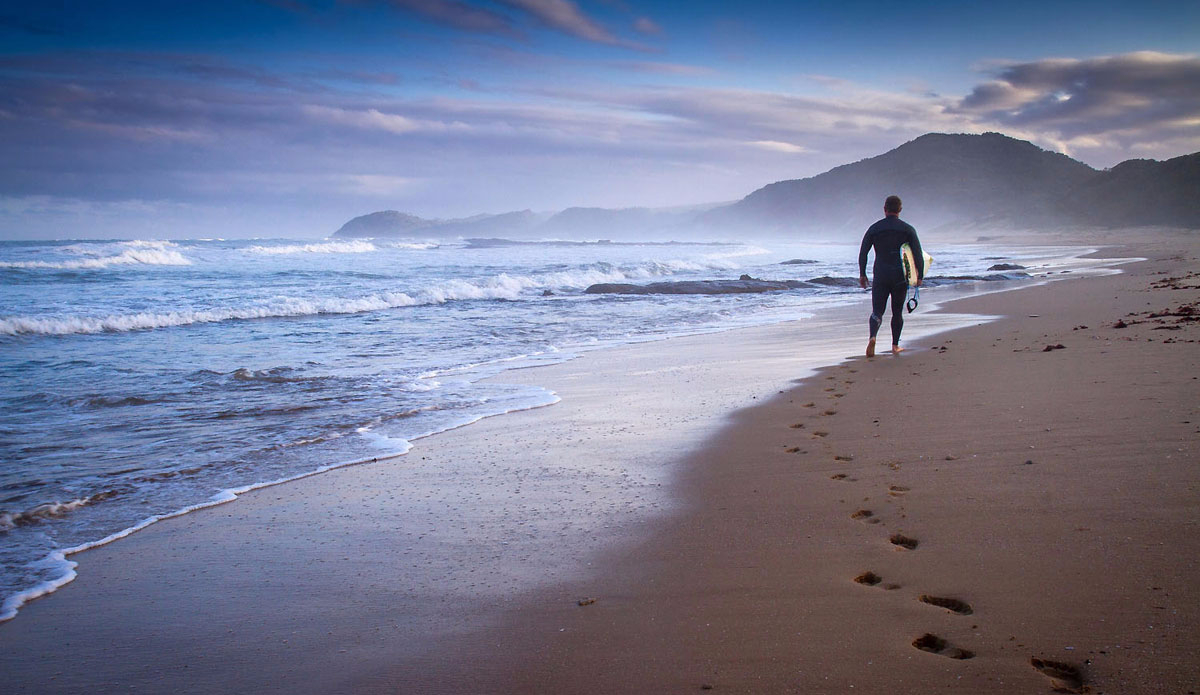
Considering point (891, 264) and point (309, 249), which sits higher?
point (309, 249)

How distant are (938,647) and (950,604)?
296mm

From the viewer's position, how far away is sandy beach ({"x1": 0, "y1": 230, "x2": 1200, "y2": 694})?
219 centimetres

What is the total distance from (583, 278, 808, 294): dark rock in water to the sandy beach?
16.3 m

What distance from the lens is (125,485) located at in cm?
449

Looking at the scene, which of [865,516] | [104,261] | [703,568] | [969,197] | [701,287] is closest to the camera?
[703,568]

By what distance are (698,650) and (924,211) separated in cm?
18263

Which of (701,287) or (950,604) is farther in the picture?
(701,287)

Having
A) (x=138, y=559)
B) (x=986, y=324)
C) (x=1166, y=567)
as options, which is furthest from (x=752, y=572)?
(x=986, y=324)

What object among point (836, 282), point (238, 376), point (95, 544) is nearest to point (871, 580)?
point (95, 544)

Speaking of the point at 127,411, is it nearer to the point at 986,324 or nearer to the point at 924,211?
the point at 986,324

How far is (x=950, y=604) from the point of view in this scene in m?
2.45

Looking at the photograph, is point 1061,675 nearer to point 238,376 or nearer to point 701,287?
point 238,376

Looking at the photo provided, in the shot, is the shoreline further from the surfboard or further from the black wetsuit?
the surfboard

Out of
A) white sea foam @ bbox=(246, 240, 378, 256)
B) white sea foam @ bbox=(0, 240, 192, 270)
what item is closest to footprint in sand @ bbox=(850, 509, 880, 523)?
white sea foam @ bbox=(0, 240, 192, 270)
